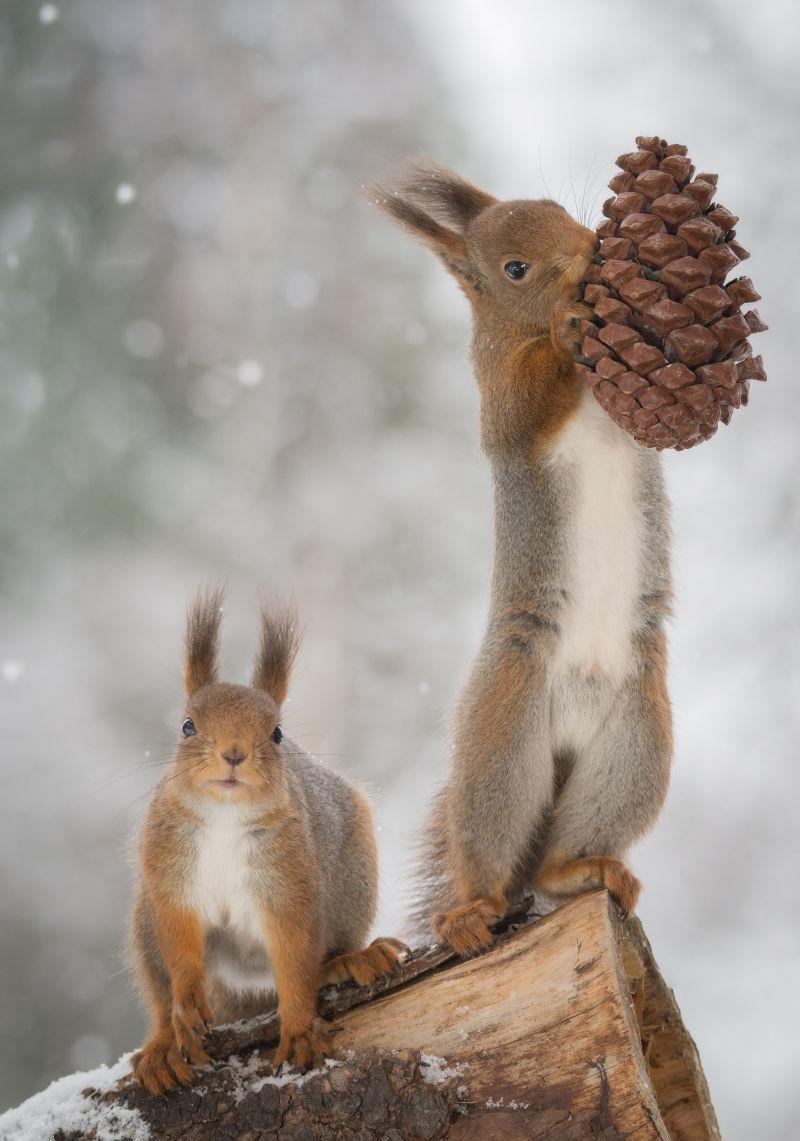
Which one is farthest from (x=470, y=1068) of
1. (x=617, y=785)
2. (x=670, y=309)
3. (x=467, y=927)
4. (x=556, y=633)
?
(x=670, y=309)

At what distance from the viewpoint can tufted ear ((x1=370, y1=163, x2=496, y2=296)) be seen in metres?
1.99

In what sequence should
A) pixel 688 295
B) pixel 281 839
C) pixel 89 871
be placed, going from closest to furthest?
pixel 688 295, pixel 281 839, pixel 89 871

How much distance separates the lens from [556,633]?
71.9 inches

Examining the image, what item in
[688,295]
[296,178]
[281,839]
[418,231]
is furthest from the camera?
[296,178]

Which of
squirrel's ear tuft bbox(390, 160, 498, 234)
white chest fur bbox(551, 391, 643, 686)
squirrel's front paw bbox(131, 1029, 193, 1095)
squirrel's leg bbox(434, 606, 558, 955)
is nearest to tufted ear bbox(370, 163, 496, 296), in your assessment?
squirrel's ear tuft bbox(390, 160, 498, 234)

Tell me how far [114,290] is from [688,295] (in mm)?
1772

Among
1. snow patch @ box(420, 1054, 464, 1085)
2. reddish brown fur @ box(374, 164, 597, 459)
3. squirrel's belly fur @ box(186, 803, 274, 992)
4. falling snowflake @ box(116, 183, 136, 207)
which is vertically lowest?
snow patch @ box(420, 1054, 464, 1085)

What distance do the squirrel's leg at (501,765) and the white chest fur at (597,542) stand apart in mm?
56

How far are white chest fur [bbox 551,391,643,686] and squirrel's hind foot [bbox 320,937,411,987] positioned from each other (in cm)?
46

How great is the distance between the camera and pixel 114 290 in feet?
10.0

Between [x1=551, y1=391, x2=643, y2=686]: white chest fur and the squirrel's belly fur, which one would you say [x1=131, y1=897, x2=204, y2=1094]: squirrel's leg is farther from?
[x1=551, y1=391, x2=643, y2=686]: white chest fur

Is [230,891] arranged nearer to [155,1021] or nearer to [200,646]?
[155,1021]

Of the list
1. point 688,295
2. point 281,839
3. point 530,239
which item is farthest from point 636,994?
point 530,239

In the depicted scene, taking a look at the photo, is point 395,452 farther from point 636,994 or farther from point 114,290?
point 636,994
